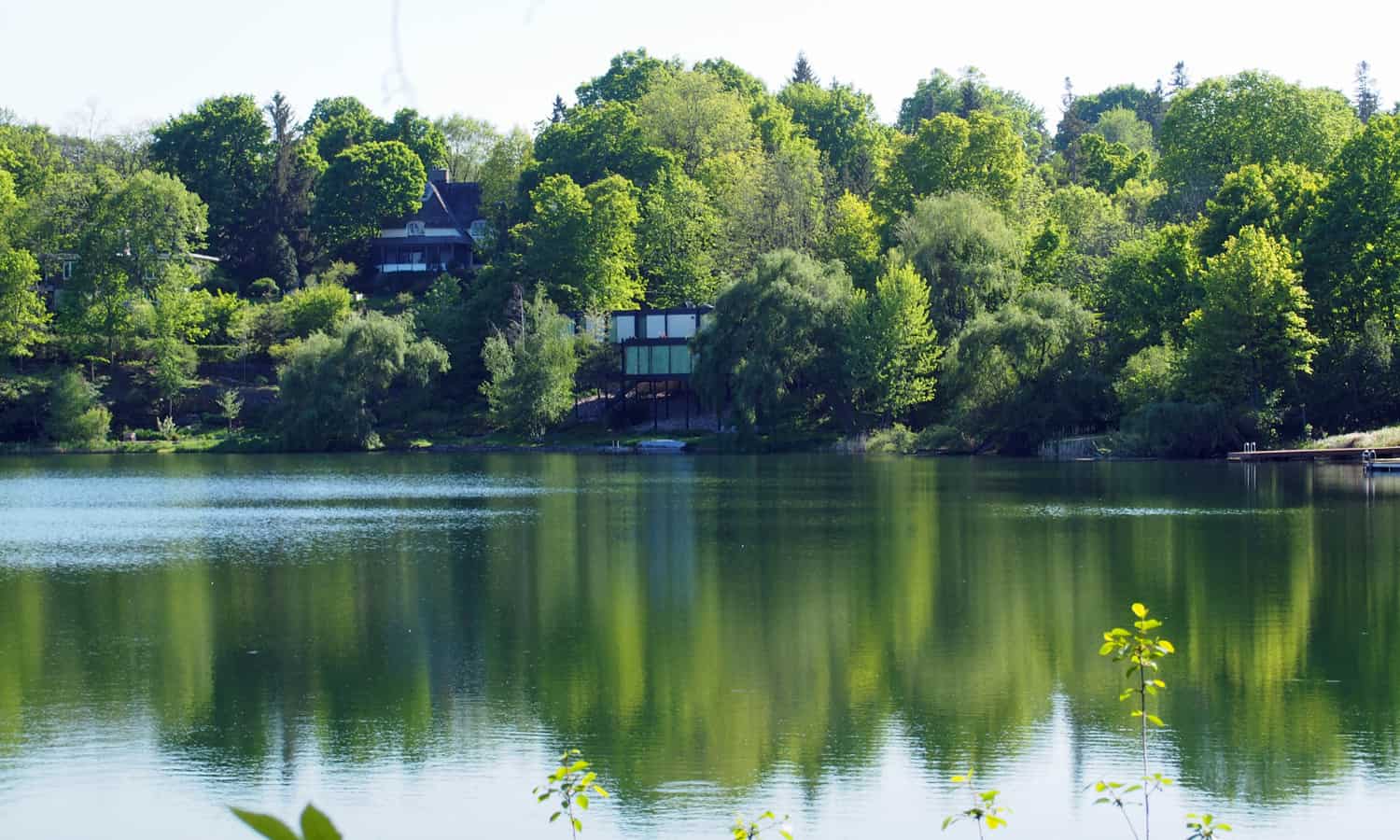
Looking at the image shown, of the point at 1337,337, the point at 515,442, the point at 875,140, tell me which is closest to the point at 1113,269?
the point at 1337,337

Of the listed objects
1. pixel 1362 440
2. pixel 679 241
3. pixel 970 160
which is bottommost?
pixel 1362 440

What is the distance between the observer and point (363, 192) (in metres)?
109

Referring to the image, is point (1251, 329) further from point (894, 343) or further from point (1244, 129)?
point (1244, 129)

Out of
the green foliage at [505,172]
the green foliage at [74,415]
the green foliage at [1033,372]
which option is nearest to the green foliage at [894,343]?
the green foliage at [1033,372]

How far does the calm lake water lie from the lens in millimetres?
14125

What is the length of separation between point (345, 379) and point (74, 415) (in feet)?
50.8

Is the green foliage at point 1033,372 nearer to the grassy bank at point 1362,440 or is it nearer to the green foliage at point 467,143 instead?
the grassy bank at point 1362,440

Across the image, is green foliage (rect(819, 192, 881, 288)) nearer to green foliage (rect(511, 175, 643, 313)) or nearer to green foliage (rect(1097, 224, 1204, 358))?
green foliage (rect(511, 175, 643, 313))

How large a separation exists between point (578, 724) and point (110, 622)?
1108 centimetres

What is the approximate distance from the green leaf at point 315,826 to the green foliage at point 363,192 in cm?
10837

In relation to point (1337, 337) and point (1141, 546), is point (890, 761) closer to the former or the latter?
point (1141, 546)

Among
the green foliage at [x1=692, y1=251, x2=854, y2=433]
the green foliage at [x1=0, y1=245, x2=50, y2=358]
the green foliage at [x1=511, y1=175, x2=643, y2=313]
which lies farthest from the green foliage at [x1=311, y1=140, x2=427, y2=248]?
the green foliage at [x1=692, y1=251, x2=854, y2=433]

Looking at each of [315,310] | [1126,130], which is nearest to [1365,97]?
[1126,130]

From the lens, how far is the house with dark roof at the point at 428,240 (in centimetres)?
10869
